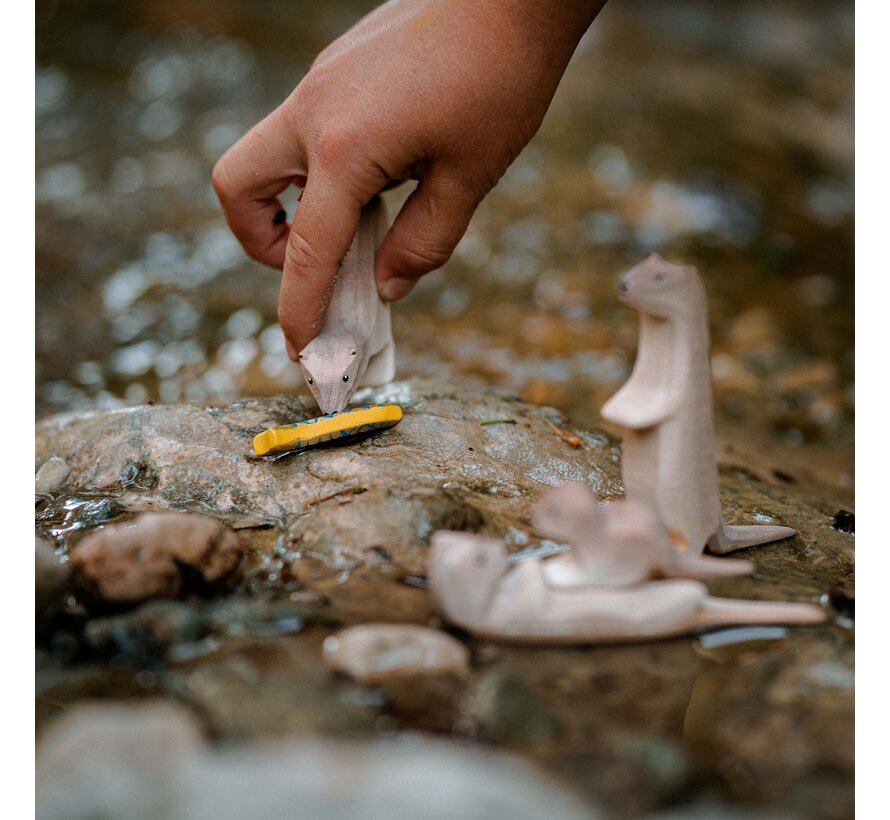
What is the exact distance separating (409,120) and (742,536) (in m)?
1.54

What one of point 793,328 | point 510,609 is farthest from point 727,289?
point 510,609

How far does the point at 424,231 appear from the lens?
3.05m

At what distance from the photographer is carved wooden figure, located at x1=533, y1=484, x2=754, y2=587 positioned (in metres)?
1.97

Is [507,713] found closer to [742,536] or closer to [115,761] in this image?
[115,761]

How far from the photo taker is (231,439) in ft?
9.30

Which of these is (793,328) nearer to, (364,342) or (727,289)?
(727,289)

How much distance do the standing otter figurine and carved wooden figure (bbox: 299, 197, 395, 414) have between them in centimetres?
96

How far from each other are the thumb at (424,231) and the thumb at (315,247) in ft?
0.74

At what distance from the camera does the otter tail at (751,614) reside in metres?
2.06

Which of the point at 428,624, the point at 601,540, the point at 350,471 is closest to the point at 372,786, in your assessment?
the point at 428,624

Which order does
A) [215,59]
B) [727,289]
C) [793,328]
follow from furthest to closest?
[215,59]
[727,289]
[793,328]

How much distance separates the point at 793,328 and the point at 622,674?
4.44 m

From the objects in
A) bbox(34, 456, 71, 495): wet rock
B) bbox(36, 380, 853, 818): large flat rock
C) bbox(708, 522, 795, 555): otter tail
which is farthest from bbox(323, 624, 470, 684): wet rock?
bbox(34, 456, 71, 495): wet rock

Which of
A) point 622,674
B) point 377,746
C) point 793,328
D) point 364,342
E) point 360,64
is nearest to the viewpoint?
point 377,746
